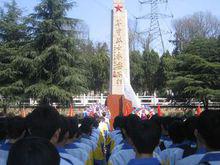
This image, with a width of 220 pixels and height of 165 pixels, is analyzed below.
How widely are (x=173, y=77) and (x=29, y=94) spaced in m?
9.00

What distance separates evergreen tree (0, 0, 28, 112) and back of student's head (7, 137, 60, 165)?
25965 millimetres

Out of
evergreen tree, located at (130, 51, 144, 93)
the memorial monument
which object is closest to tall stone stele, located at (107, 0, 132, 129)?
the memorial monument

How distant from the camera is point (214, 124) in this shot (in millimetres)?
3176

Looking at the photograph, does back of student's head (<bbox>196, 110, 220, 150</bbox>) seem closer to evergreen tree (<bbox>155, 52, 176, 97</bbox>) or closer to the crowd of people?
the crowd of people

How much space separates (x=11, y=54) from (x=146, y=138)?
26.1 m

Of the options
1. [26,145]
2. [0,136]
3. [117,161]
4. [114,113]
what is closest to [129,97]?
[114,113]

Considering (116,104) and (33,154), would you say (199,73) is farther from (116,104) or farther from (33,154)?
(33,154)

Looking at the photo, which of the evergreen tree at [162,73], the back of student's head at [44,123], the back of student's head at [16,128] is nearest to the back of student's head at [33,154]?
the back of student's head at [44,123]

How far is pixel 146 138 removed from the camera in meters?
3.50

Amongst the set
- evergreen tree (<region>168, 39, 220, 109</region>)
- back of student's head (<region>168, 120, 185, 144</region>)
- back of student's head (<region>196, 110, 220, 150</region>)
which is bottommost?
back of student's head (<region>168, 120, 185, 144</region>)

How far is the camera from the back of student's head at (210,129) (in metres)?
3.15

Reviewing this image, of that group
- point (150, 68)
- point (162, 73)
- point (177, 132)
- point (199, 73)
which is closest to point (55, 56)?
point (199, 73)

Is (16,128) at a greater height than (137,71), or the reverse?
(137,71)

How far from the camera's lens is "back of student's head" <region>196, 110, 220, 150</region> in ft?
10.3
